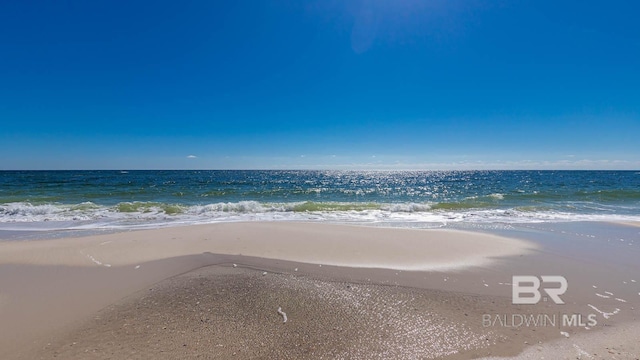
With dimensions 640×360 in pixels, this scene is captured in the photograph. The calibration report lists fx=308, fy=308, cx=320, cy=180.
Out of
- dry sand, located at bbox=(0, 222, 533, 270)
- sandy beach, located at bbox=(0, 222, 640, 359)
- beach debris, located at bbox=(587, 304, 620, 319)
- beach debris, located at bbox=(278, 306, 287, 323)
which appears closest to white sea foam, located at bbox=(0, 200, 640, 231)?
dry sand, located at bbox=(0, 222, 533, 270)

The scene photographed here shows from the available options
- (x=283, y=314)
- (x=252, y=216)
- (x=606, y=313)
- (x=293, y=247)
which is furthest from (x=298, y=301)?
(x=252, y=216)

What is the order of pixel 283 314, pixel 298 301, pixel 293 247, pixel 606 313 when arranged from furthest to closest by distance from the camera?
pixel 293 247
pixel 298 301
pixel 606 313
pixel 283 314

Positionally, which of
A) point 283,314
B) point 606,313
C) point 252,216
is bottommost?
point 252,216

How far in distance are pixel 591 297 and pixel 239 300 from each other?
229 inches

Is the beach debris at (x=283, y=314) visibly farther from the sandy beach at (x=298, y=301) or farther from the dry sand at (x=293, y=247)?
the dry sand at (x=293, y=247)

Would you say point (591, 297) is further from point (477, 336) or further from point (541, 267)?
point (477, 336)

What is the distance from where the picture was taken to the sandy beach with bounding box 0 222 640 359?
3.63 metres

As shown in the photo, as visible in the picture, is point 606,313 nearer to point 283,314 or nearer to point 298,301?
point 298,301

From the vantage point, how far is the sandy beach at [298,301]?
363 cm

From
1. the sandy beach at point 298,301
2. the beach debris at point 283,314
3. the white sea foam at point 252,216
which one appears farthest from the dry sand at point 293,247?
the white sea foam at point 252,216

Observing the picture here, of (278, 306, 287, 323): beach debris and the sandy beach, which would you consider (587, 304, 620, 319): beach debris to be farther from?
(278, 306, 287, 323): beach debris

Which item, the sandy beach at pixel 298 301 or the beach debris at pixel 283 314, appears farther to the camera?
the beach debris at pixel 283 314

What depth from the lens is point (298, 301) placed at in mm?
4734

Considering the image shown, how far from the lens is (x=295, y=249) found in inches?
328
